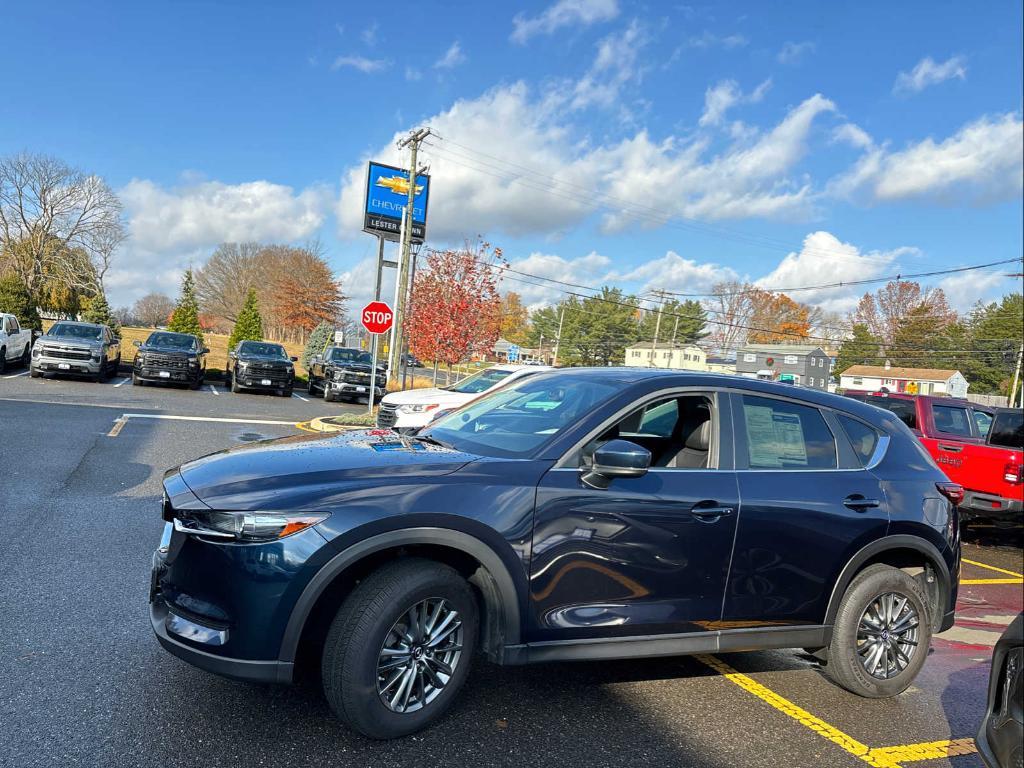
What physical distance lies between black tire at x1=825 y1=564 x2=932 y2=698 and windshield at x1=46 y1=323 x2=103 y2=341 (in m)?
21.1

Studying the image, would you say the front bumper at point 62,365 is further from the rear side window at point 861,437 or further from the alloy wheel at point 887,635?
the alloy wheel at point 887,635

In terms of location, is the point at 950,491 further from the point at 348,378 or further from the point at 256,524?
the point at 348,378

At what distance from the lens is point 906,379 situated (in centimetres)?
6806

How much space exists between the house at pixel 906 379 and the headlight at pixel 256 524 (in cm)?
6989

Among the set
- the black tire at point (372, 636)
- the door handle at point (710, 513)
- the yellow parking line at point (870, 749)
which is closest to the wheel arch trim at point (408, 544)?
the black tire at point (372, 636)

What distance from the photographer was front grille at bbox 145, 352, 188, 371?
65.7 feet

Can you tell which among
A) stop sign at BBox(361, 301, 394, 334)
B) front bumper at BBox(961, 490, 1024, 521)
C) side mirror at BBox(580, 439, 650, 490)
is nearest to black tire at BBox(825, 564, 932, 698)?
side mirror at BBox(580, 439, 650, 490)

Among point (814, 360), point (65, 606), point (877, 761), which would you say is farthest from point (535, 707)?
point (814, 360)

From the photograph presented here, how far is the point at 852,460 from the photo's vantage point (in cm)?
413

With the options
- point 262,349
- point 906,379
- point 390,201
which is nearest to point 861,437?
point 262,349

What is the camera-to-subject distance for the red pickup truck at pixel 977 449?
28.9 feet

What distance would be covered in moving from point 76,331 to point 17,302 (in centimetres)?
1727

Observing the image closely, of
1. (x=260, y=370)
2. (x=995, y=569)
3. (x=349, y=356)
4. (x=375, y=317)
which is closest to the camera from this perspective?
(x=995, y=569)

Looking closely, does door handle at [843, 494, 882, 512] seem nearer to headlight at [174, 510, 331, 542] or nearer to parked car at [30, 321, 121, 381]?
headlight at [174, 510, 331, 542]
